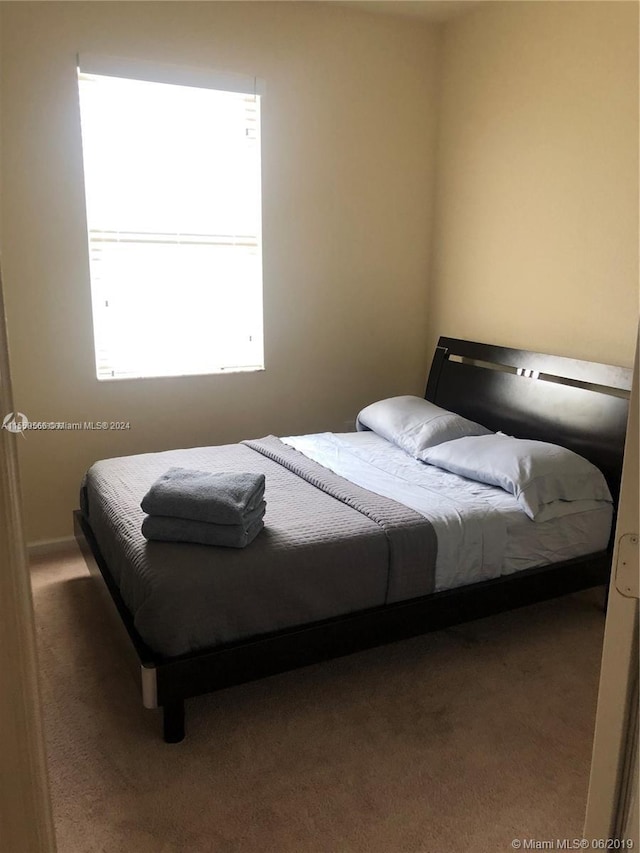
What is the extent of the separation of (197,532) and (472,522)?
105cm

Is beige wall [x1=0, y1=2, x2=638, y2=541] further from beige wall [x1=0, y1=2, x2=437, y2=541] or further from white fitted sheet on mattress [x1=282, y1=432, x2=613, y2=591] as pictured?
white fitted sheet on mattress [x1=282, y1=432, x2=613, y2=591]

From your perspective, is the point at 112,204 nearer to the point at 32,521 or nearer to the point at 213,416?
the point at 213,416

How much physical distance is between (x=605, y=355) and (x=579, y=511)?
0.81 metres

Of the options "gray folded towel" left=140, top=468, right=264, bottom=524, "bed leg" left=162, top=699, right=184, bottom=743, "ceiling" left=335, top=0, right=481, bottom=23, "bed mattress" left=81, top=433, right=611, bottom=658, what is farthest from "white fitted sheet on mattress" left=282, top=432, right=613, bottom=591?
"ceiling" left=335, top=0, right=481, bottom=23

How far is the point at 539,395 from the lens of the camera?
3.35 m

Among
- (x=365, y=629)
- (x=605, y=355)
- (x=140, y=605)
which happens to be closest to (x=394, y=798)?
(x=365, y=629)

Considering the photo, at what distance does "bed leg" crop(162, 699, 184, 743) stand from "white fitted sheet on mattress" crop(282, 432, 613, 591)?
0.99m

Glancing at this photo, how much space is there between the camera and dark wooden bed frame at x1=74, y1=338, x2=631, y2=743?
6.75ft

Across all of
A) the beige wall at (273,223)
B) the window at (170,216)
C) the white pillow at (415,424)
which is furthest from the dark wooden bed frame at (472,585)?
the window at (170,216)

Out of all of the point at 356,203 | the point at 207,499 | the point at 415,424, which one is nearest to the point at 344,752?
the point at 207,499

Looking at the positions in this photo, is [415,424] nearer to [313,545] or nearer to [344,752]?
[313,545]

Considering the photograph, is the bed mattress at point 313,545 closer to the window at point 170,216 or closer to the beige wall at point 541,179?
the window at point 170,216

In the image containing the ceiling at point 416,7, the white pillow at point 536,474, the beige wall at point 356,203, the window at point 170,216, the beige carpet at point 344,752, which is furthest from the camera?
the ceiling at point 416,7

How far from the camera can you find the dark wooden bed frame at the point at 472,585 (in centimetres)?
206
